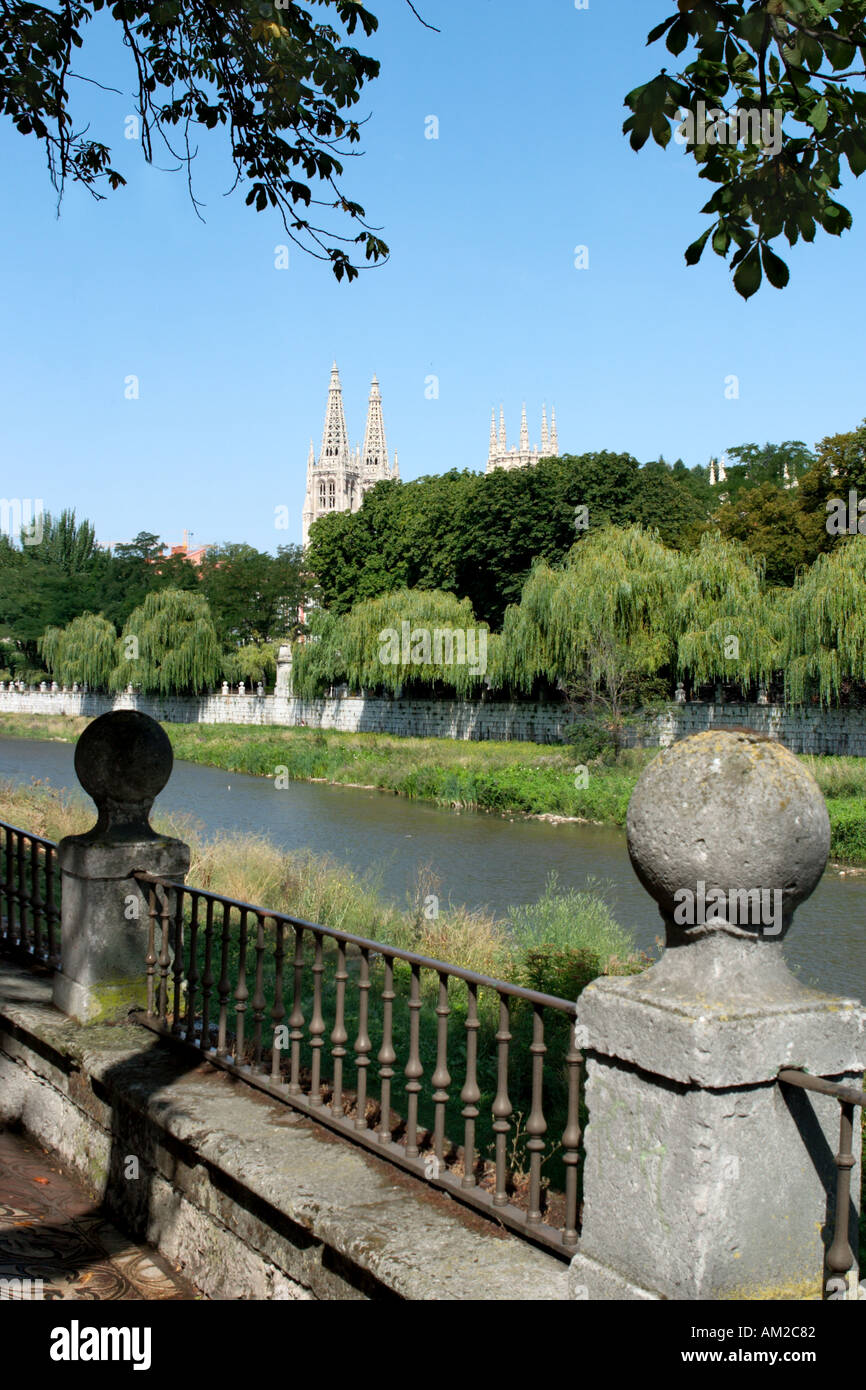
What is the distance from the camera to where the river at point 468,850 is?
15836 mm

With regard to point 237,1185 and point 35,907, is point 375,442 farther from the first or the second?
point 237,1185

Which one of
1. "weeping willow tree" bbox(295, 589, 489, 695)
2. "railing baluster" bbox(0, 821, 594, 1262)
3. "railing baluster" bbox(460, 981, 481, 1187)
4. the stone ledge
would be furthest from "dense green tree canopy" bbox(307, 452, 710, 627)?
"railing baluster" bbox(460, 981, 481, 1187)

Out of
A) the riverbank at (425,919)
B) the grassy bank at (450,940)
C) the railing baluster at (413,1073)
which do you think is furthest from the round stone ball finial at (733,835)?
the riverbank at (425,919)

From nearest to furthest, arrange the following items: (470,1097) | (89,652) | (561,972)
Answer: (470,1097) < (561,972) < (89,652)

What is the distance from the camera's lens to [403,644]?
154ft

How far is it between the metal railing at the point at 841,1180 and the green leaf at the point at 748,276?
3217mm

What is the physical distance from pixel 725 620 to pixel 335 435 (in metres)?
119

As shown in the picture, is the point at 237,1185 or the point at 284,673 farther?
the point at 284,673

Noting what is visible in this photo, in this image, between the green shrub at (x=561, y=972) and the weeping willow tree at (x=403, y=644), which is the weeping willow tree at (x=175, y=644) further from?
the green shrub at (x=561, y=972)

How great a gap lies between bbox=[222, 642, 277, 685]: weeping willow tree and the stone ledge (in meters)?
56.7

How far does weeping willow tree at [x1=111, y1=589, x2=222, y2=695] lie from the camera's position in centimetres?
5825

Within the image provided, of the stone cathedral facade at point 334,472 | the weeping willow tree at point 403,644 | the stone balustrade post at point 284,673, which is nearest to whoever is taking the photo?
the weeping willow tree at point 403,644

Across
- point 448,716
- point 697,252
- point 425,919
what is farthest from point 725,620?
point 697,252

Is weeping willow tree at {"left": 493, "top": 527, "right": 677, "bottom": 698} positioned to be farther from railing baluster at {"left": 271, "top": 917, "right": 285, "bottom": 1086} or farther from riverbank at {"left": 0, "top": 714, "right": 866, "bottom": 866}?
railing baluster at {"left": 271, "top": 917, "right": 285, "bottom": 1086}
